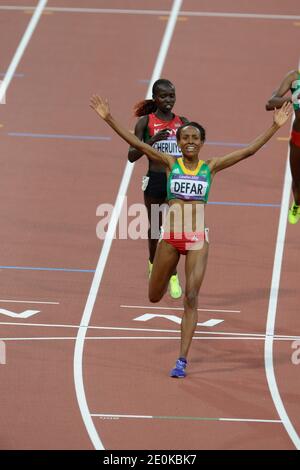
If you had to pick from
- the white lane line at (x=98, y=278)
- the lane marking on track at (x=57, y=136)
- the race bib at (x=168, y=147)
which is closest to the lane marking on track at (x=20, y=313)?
the white lane line at (x=98, y=278)

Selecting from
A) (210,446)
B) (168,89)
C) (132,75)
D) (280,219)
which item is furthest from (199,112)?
(210,446)

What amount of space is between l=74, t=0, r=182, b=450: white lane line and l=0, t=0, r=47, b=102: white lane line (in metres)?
2.13

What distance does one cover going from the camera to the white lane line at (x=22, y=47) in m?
22.3

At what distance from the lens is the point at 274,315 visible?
1614 cm

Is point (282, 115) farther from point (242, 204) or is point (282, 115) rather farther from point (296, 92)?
point (242, 204)

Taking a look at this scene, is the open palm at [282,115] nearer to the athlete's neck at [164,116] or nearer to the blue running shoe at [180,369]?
the athlete's neck at [164,116]

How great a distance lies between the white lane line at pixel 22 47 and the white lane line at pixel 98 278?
2.13 m

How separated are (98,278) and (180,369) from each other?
2.84m

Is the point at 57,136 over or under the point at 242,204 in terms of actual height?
over

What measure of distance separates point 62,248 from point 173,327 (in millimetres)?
2513

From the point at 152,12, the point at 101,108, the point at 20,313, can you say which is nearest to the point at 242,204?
the point at 20,313

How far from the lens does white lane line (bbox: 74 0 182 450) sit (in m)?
13.5

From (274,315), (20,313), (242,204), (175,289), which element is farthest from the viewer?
(242,204)

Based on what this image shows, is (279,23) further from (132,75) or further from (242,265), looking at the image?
(242,265)
